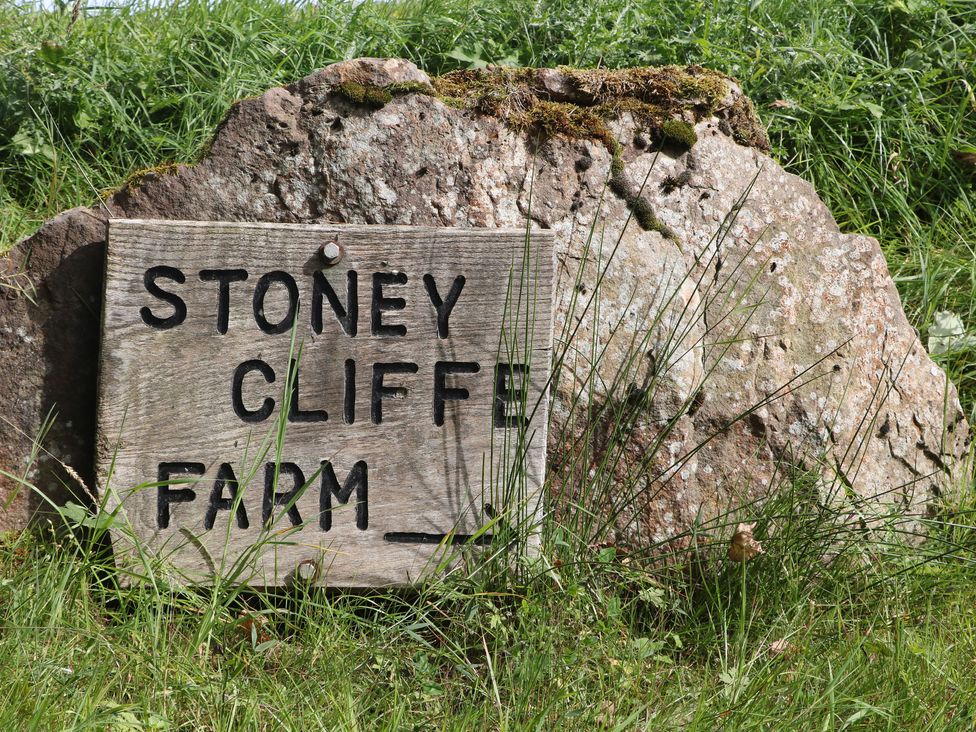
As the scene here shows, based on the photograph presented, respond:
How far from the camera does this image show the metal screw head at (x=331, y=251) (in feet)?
7.02

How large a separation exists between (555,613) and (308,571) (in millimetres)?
616

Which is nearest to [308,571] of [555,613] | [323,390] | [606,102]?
[323,390]

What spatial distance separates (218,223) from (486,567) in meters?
1.04

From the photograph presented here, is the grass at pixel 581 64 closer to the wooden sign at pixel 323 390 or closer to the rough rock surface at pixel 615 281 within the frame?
the rough rock surface at pixel 615 281

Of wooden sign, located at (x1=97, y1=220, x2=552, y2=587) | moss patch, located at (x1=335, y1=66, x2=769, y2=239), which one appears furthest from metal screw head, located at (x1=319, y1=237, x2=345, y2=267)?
moss patch, located at (x1=335, y1=66, x2=769, y2=239)

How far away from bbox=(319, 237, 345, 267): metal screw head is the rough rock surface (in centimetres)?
21

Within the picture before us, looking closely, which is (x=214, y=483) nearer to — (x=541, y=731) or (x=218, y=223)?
A: (x=218, y=223)

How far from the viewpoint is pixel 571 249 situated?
2.38 m

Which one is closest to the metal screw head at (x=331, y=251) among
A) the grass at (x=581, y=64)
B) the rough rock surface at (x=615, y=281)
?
the rough rock surface at (x=615, y=281)

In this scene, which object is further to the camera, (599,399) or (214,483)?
(599,399)

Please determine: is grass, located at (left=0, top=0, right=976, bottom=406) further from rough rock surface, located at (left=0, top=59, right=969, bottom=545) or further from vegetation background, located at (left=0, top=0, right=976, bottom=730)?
rough rock surface, located at (left=0, top=59, right=969, bottom=545)

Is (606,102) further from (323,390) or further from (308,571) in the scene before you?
(308,571)

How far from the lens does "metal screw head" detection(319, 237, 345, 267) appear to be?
2141mm

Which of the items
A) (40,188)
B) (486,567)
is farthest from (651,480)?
(40,188)
